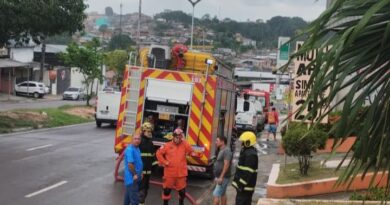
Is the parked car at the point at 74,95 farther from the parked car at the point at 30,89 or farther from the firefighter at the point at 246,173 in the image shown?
the firefighter at the point at 246,173

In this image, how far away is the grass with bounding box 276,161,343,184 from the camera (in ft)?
41.3

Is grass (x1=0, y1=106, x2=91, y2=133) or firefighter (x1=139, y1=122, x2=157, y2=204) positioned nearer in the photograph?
firefighter (x1=139, y1=122, x2=157, y2=204)

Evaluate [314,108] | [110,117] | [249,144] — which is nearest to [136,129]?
[249,144]

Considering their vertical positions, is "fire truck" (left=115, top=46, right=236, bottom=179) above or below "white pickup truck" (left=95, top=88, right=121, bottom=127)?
above

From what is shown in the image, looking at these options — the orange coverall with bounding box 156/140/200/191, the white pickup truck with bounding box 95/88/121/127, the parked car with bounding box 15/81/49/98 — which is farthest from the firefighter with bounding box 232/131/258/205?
the parked car with bounding box 15/81/49/98

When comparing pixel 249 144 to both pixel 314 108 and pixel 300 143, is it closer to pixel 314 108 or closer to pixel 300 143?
pixel 300 143

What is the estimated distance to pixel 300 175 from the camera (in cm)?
1334

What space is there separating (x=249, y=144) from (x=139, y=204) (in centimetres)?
228

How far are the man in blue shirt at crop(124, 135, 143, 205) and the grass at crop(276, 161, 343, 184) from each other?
12.0 feet

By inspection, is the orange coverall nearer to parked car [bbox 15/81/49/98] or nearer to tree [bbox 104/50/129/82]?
parked car [bbox 15/81/49/98]

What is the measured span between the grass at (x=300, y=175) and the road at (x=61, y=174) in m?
1.71

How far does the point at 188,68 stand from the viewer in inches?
634

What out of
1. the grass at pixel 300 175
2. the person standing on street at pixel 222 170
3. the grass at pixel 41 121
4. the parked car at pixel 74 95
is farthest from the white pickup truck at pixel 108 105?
the parked car at pixel 74 95

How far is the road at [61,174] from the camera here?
1191 cm
